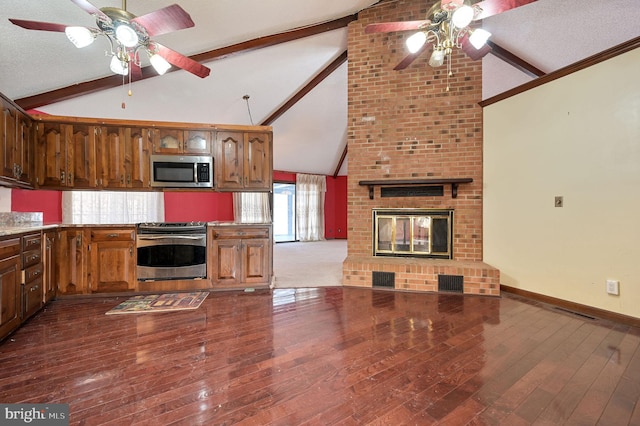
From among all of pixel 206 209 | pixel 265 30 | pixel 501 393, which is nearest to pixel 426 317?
pixel 501 393

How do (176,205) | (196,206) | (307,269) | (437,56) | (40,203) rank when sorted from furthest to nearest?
1. (196,206)
2. (176,205)
3. (307,269)
4. (40,203)
5. (437,56)

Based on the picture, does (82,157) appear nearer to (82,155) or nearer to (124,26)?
(82,155)

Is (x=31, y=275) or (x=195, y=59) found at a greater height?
(x=195, y=59)

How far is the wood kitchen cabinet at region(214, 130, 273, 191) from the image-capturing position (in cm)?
350

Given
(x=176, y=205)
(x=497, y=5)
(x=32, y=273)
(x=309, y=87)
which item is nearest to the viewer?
(x=497, y=5)

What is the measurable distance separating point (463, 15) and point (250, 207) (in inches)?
250

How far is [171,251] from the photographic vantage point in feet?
10.4

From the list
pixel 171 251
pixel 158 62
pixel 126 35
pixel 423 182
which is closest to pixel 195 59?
pixel 158 62

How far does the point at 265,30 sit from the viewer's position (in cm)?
331

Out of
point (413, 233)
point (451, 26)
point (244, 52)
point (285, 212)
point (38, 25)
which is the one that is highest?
point (244, 52)

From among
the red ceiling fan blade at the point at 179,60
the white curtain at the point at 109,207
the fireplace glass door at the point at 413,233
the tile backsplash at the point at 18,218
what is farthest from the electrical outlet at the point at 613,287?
the white curtain at the point at 109,207

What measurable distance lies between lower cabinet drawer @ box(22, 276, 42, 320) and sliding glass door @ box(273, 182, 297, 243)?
6.05m

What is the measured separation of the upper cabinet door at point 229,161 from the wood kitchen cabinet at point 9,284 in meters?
1.90

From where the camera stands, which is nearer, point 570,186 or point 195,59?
point 570,186
